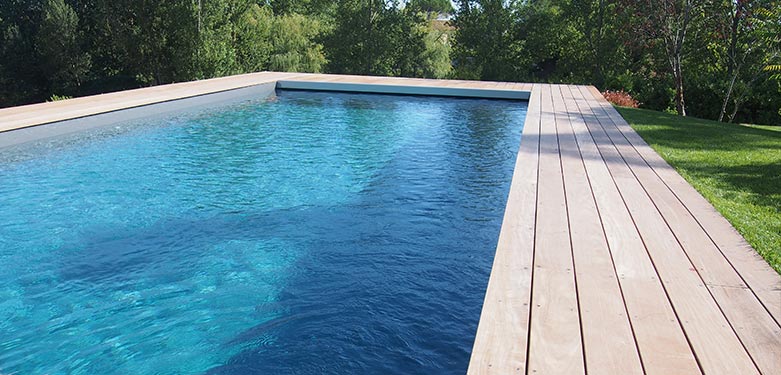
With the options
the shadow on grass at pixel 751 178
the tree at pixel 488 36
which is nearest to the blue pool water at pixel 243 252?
the shadow on grass at pixel 751 178

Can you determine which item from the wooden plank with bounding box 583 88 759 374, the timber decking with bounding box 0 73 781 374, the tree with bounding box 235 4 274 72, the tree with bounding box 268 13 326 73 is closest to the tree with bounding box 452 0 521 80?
the tree with bounding box 268 13 326 73

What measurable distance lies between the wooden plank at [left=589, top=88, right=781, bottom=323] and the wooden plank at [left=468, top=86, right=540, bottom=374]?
0.81 meters

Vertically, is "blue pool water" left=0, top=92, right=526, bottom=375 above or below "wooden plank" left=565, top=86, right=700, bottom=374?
below

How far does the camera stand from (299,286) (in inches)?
127

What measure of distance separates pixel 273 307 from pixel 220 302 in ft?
0.96

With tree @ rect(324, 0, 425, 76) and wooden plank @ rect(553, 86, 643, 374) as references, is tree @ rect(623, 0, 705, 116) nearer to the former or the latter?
wooden plank @ rect(553, 86, 643, 374)

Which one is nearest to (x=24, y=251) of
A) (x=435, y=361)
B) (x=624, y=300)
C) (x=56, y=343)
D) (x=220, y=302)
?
(x=56, y=343)

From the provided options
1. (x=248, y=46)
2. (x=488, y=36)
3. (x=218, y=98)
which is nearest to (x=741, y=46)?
(x=488, y=36)

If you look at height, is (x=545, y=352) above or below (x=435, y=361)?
above

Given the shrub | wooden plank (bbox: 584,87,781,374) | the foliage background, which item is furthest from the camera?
the foliage background

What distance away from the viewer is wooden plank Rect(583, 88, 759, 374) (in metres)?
1.66

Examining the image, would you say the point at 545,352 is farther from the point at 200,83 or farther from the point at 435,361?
the point at 200,83

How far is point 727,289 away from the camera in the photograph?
2.13m

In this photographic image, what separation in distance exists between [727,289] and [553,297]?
67cm
